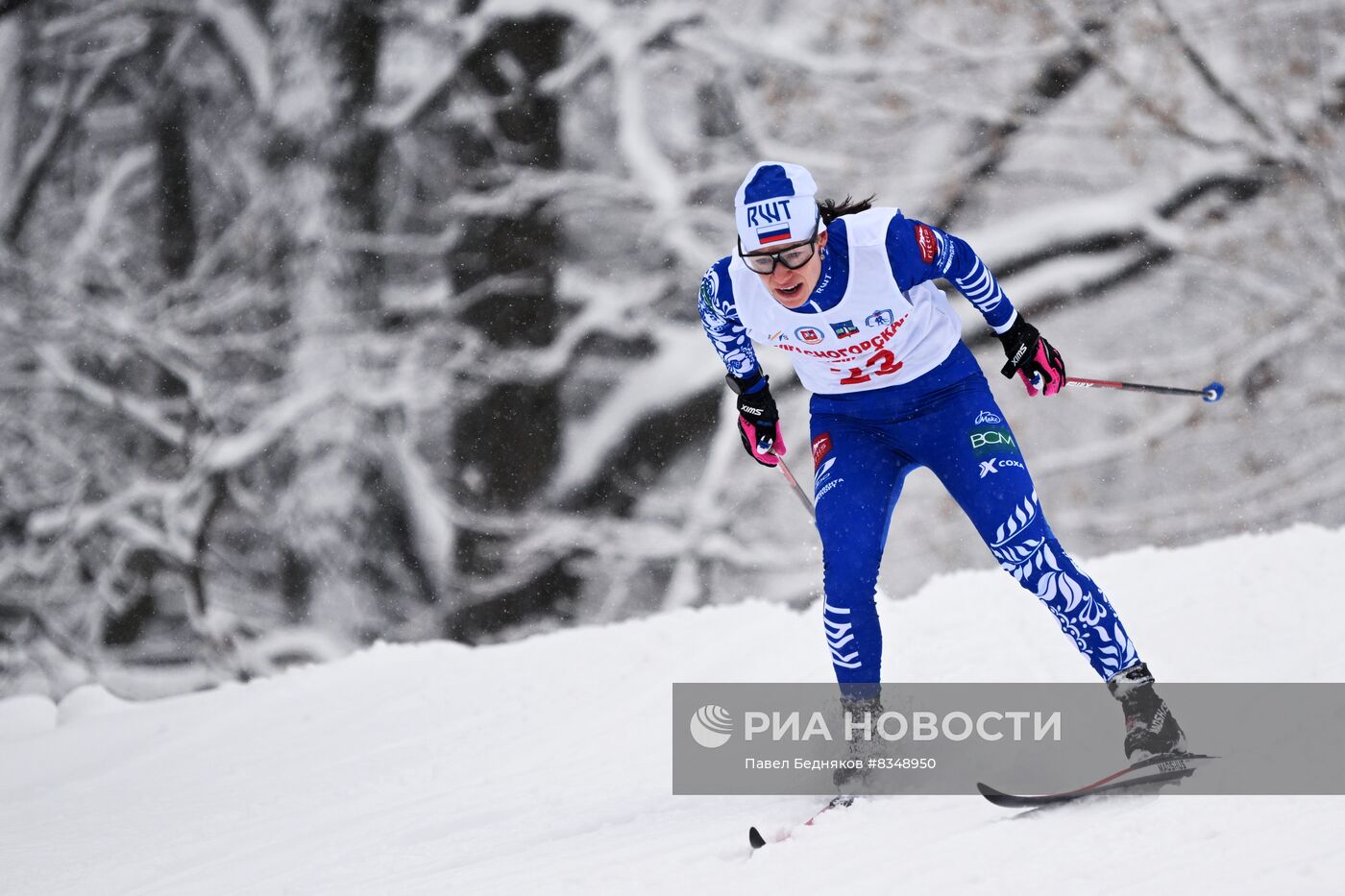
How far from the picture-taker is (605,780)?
3785mm

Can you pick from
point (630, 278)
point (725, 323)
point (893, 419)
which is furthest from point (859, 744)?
point (630, 278)

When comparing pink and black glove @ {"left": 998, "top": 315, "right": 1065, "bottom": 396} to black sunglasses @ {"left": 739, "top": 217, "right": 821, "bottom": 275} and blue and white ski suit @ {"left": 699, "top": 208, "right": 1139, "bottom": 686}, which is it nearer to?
blue and white ski suit @ {"left": 699, "top": 208, "right": 1139, "bottom": 686}

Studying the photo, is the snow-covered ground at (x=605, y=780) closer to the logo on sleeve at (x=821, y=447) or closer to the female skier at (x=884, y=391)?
the female skier at (x=884, y=391)

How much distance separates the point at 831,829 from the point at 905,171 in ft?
26.0

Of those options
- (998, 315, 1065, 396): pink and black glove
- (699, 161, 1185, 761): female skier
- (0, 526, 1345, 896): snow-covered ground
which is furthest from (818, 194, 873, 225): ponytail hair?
(0, 526, 1345, 896): snow-covered ground

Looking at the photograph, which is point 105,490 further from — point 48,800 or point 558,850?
point 558,850

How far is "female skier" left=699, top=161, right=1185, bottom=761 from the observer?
281cm

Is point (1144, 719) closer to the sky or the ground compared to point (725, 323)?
closer to the ground

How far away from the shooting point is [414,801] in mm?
3859

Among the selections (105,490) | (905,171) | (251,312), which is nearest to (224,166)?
(251,312)

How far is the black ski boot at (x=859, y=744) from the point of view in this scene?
2.98 m

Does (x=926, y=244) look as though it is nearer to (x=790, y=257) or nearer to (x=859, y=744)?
(x=790, y=257)

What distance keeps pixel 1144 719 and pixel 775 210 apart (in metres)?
1.46

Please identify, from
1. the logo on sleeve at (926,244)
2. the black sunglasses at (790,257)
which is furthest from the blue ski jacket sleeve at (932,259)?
the black sunglasses at (790,257)
